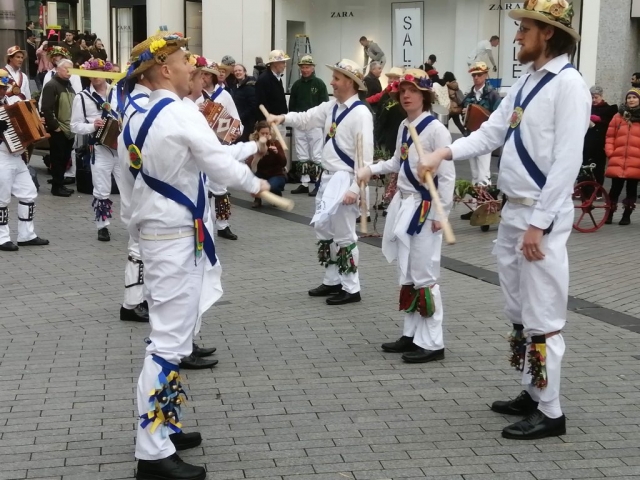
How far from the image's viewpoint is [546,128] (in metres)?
5.03

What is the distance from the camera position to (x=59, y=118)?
1473 centimetres

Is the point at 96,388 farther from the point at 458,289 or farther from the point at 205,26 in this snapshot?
the point at 205,26

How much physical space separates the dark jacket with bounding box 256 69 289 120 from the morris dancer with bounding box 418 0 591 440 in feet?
34.8

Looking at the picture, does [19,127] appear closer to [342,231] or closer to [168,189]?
[342,231]

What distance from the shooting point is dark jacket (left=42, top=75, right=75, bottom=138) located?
14531 mm

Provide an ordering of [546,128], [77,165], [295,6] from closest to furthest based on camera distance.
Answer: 1. [546,128]
2. [77,165]
3. [295,6]

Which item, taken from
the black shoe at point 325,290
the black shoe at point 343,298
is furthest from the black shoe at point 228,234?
the black shoe at point 343,298

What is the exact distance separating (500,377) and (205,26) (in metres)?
20.4

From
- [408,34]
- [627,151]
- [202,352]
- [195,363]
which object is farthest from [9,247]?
[408,34]

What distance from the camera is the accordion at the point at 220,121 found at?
9.67m

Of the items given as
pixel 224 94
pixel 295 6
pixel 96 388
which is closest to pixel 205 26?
pixel 295 6

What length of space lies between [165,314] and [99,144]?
23.0ft

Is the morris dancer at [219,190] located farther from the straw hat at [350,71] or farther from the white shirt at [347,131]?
A: the straw hat at [350,71]

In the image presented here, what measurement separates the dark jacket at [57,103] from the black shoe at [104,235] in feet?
11.9
